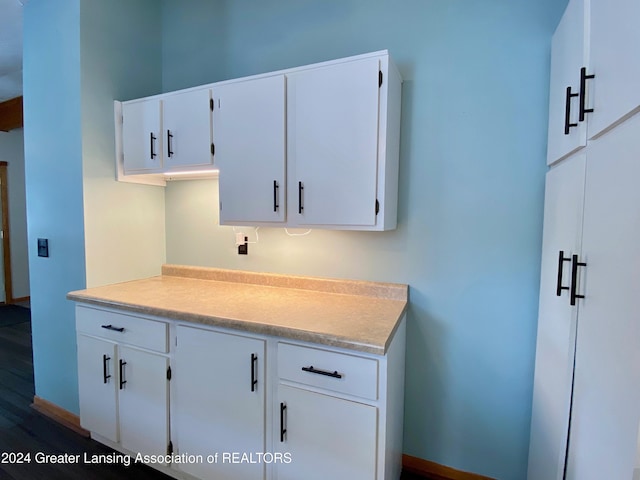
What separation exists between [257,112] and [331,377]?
1.34 metres

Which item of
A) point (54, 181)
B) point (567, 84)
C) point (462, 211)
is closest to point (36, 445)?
point (54, 181)

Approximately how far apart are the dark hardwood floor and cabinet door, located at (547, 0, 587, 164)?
5.95 feet

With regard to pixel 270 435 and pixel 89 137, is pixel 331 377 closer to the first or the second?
pixel 270 435

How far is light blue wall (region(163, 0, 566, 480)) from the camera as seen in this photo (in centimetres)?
154

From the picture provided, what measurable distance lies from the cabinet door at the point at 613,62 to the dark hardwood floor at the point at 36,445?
191 cm

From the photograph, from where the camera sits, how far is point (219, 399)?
1.50 m

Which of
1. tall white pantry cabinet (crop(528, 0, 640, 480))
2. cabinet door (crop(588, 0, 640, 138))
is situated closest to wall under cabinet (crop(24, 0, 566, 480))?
tall white pantry cabinet (crop(528, 0, 640, 480))

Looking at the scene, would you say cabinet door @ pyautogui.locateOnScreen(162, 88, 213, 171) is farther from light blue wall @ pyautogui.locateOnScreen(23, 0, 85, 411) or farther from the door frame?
the door frame

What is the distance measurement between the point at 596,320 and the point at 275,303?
50.8 inches

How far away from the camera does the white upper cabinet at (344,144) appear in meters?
1.48

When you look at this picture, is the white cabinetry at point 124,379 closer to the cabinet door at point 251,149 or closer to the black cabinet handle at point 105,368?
the black cabinet handle at point 105,368

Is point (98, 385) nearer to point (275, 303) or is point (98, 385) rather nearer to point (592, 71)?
point (275, 303)

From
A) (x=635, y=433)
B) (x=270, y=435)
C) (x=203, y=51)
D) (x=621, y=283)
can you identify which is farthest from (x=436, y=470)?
(x=203, y=51)

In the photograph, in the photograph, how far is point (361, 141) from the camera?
1504 mm
